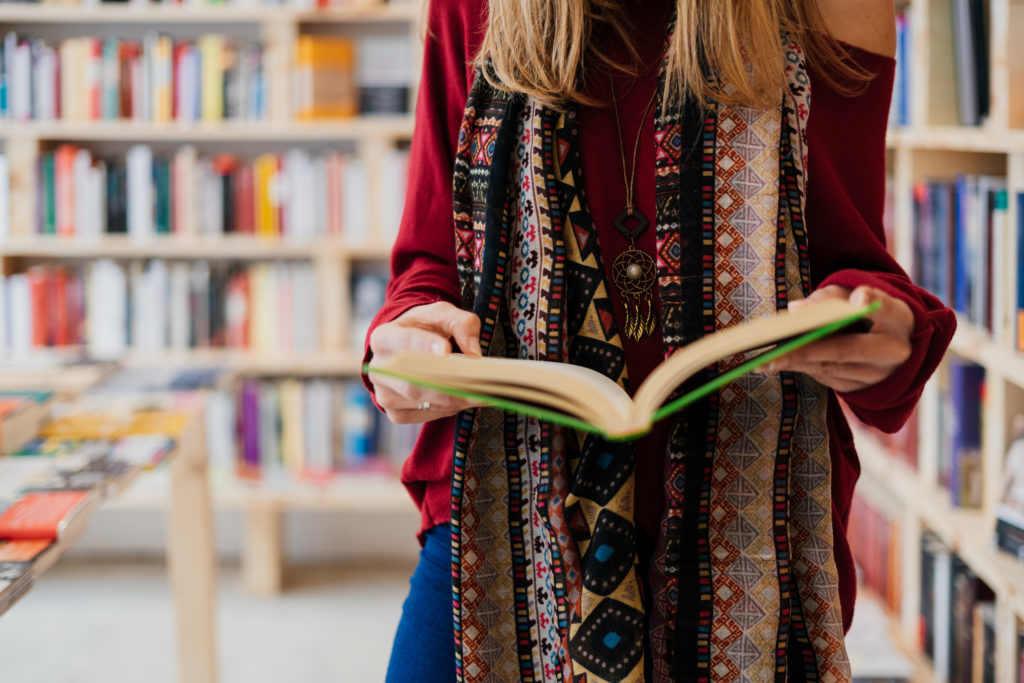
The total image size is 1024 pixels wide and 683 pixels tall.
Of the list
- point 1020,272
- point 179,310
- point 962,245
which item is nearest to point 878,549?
point 962,245

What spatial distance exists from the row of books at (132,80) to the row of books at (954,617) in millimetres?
2052

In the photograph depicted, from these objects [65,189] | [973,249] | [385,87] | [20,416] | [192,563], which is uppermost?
[385,87]

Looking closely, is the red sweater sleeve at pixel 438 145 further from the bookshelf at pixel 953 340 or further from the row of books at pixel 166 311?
the row of books at pixel 166 311

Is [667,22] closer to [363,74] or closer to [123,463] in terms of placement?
[123,463]

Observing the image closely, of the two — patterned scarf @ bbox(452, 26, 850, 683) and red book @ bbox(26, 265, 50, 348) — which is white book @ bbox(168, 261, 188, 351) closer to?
red book @ bbox(26, 265, 50, 348)

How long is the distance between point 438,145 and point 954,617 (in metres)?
1.43

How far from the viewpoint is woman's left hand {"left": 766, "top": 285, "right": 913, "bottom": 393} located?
69 centimetres

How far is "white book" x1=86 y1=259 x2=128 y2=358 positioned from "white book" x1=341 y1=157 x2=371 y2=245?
2.16 ft

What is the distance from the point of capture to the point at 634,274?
0.84m

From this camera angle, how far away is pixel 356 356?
2.87 metres

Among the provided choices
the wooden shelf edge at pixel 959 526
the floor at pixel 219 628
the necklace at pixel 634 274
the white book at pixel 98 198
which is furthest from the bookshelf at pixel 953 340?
the white book at pixel 98 198

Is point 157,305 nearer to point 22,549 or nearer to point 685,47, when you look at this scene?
point 22,549

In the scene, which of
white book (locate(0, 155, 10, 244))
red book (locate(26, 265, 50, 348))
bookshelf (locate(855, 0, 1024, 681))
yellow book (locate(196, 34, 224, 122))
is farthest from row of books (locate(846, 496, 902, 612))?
white book (locate(0, 155, 10, 244))

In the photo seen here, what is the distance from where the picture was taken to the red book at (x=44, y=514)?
109cm
